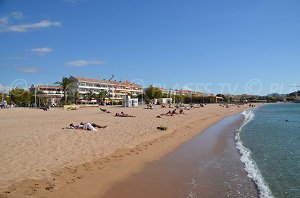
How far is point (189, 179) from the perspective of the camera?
10922 mm

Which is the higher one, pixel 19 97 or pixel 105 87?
pixel 105 87

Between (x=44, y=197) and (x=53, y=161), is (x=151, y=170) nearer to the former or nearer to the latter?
(x=53, y=161)

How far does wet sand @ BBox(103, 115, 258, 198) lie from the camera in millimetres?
9289

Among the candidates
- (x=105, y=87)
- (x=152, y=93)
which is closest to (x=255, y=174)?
(x=152, y=93)

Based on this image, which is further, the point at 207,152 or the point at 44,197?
the point at 207,152

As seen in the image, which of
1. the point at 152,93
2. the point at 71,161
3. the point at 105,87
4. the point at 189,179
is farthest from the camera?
the point at 105,87

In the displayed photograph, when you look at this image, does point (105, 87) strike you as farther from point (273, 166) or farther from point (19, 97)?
point (273, 166)

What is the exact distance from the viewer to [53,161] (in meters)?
11.3

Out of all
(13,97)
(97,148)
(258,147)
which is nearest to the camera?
(97,148)

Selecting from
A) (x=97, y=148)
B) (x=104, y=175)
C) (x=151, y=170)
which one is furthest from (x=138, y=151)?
(x=104, y=175)

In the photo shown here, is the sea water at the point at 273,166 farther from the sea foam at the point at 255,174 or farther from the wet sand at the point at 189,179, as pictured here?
the wet sand at the point at 189,179

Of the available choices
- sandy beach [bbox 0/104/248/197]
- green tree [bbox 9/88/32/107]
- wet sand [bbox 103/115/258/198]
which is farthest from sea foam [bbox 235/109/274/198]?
green tree [bbox 9/88/32/107]

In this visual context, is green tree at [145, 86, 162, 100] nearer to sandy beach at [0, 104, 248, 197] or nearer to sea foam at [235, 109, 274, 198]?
sandy beach at [0, 104, 248, 197]

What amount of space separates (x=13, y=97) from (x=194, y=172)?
3483 inches
